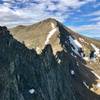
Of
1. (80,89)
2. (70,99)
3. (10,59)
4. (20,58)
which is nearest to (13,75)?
(10,59)

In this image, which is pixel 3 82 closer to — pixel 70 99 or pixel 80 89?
pixel 70 99

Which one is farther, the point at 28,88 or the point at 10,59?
the point at 28,88

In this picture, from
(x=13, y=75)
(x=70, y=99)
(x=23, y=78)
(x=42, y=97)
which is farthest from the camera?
(x=70, y=99)

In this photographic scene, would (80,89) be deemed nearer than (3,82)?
No

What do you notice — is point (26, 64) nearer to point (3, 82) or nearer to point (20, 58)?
point (20, 58)

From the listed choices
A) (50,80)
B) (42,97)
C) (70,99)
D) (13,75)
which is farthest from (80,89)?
(13,75)

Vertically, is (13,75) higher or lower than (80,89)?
higher

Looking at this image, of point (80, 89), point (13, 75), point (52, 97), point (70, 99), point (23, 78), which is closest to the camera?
point (13, 75)

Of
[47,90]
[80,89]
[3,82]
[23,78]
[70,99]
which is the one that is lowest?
[80,89]

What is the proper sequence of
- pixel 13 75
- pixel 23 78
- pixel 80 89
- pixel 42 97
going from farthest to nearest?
1. pixel 80 89
2. pixel 42 97
3. pixel 23 78
4. pixel 13 75
